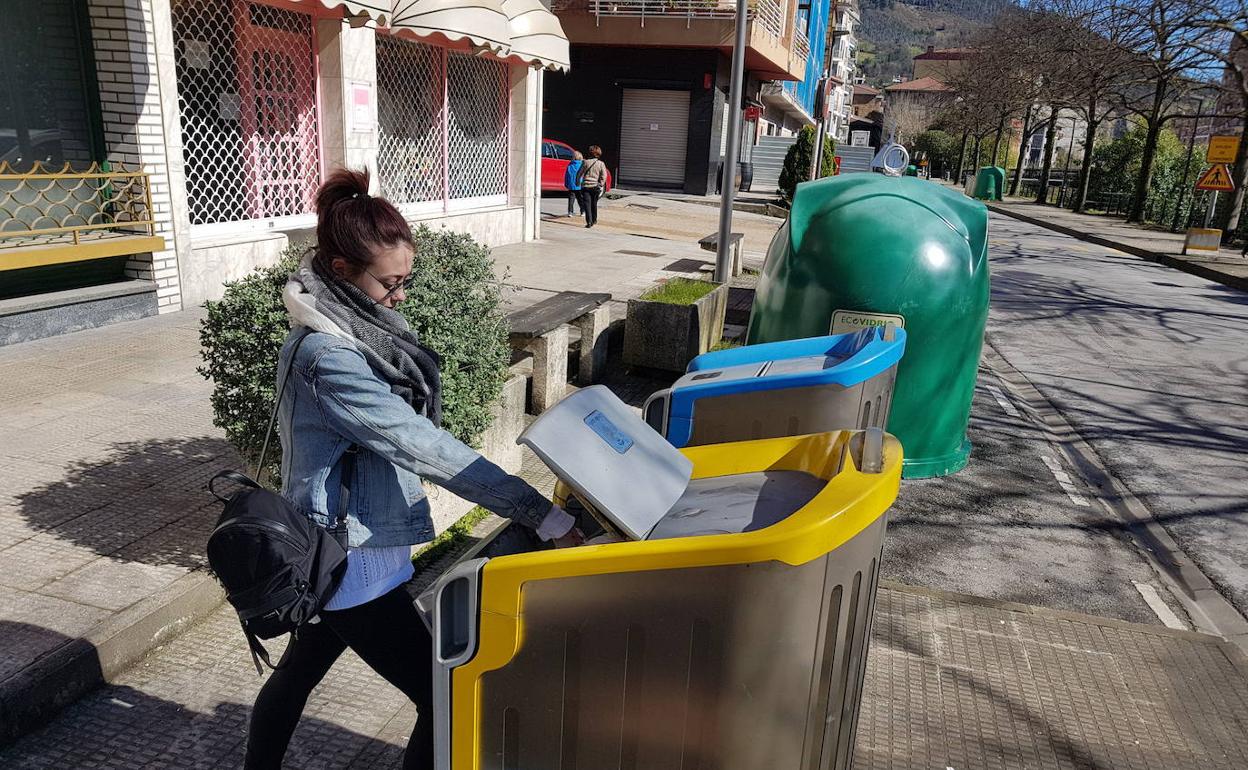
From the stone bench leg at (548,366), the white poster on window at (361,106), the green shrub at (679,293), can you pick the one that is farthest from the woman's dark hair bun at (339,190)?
the white poster on window at (361,106)

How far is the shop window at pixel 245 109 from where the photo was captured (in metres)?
9.06

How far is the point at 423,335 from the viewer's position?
394 centimetres

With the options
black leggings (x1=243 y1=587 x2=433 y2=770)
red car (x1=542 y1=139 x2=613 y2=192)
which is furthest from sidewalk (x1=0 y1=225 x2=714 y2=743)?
red car (x1=542 y1=139 x2=613 y2=192)

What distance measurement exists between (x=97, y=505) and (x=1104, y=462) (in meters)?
6.44

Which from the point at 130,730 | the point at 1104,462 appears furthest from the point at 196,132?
the point at 1104,462

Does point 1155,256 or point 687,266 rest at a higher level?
point 687,266

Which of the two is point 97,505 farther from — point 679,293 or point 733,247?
point 733,247

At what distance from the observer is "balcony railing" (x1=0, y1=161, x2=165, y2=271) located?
698cm

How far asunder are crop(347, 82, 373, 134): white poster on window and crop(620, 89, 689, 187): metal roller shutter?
20308mm

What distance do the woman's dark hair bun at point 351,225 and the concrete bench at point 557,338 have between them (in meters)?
3.46

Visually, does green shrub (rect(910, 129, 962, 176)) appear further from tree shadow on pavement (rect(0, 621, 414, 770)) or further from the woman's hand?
the woman's hand

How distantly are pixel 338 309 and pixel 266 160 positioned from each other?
29.9 ft

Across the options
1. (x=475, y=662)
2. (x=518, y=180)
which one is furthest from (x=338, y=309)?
(x=518, y=180)

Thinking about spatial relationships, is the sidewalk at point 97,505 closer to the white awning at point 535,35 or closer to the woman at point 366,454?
the woman at point 366,454
